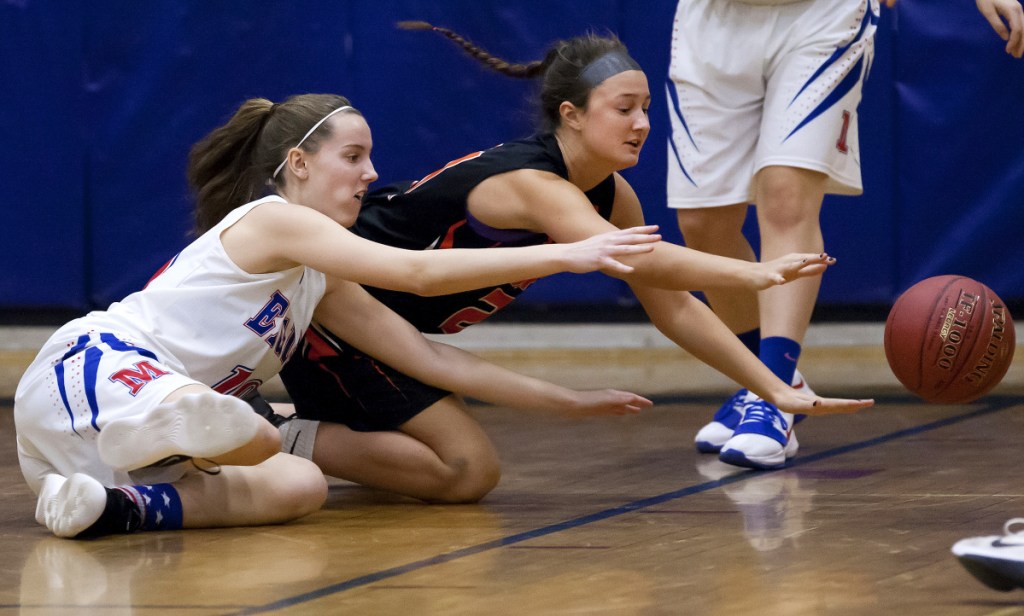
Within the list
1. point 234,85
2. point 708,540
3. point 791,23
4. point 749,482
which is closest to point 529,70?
point 791,23

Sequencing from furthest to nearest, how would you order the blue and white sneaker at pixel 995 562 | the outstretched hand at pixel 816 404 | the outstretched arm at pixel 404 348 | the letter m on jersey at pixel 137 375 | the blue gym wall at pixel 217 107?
the blue gym wall at pixel 217 107 < the outstretched arm at pixel 404 348 < the outstretched hand at pixel 816 404 < the letter m on jersey at pixel 137 375 < the blue and white sneaker at pixel 995 562

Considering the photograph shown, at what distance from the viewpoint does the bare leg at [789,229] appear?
3193 millimetres

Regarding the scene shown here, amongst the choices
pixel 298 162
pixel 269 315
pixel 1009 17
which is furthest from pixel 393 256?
pixel 1009 17

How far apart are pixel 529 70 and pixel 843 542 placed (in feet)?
3.96

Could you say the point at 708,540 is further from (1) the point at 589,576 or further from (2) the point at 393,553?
(2) the point at 393,553

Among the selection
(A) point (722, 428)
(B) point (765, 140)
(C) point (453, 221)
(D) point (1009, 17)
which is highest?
(D) point (1009, 17)

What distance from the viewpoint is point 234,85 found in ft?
17.7

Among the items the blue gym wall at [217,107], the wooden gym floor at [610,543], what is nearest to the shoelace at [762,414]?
the wooden gym floor at [610,543]

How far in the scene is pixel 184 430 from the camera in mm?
2211

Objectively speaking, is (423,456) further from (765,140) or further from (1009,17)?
(1009,17)

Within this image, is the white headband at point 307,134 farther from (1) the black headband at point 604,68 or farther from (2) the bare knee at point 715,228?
(2) the bare knee at point 715,228

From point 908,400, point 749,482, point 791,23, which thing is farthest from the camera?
point 908,400

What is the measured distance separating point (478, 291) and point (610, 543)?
0.75 meters

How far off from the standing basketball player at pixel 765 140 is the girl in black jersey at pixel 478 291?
40cm
